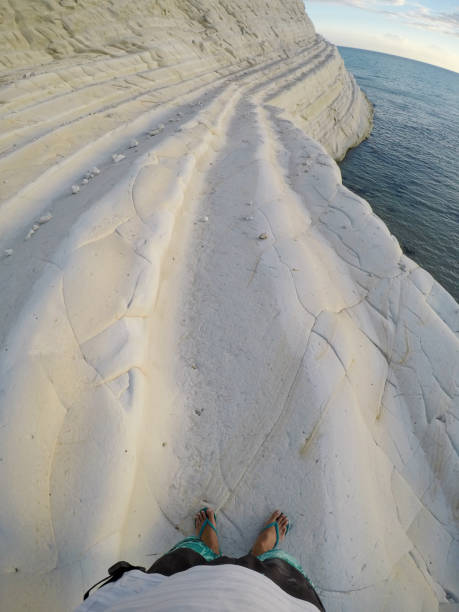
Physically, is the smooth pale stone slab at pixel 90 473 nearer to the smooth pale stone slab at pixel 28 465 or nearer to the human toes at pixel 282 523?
the smooth pale stone slab at pixel 28 465

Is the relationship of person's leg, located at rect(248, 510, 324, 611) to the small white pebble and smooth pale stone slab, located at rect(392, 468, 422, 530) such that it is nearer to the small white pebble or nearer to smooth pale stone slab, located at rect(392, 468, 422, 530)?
smooth pale stone slab, located at rect(392, 468, 422, 530)

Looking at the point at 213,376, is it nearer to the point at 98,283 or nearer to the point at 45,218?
the point at 98,283

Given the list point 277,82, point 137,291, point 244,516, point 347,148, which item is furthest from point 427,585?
point 347,148

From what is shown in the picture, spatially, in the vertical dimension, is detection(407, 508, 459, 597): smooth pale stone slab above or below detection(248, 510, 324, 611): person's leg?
below

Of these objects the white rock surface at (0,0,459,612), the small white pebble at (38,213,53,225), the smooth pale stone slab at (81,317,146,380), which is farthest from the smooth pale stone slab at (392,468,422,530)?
the small white pebble at (38,213,53,225)

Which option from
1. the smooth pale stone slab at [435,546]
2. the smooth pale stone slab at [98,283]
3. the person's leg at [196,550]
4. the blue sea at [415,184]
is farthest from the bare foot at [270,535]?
the blue sea at [415,184]

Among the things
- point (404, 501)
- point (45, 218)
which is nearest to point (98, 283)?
point (45, 218)
